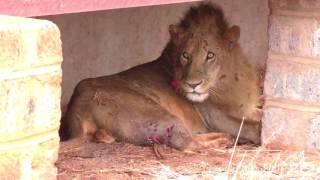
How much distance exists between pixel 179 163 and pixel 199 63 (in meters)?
0.93

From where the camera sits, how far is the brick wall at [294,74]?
5727 millimetres

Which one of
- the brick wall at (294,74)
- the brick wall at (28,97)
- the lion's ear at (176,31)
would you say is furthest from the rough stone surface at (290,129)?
the brick wall at (28,97)

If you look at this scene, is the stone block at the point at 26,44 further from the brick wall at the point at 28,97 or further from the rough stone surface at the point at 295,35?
the rough stone surface at the point at 295,35

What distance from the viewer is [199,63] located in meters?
6.31

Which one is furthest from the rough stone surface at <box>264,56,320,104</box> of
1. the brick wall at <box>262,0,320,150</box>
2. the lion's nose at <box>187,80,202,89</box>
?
the lion's nose at <box>187,80,202,89</box>

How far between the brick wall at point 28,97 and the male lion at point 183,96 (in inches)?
102

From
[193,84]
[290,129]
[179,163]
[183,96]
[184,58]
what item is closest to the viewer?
[179,163]

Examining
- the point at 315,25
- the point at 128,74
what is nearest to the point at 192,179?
the point at 315,25

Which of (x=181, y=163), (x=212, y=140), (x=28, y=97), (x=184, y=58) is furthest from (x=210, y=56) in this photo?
(x=28, y=97)

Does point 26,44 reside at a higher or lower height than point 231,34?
higher

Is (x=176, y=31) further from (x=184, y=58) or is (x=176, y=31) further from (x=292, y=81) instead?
(x=292, y=81)

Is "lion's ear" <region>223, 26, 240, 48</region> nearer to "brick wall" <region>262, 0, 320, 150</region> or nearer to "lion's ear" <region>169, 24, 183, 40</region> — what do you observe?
"lion's ear" <region>169, 24, 183, 40</region>

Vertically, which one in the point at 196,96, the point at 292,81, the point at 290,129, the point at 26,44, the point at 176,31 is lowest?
the point at 290,129

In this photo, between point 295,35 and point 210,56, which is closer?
point 295,35
